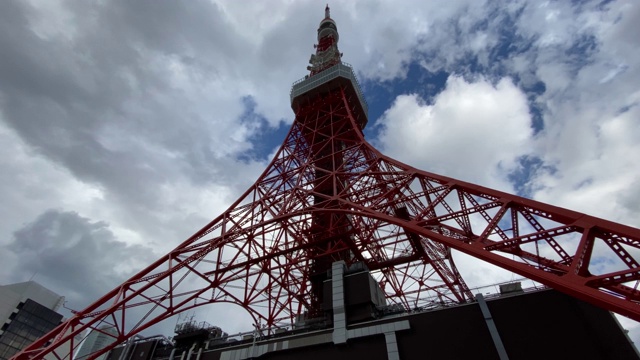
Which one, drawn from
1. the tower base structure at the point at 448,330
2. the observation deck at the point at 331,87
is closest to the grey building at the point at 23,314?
the tower base structure at the point at 448,330

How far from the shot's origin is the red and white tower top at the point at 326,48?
1235 inches

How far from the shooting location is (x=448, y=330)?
47.0 ft

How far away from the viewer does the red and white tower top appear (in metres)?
31.4

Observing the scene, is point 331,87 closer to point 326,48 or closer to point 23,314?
point 326,48

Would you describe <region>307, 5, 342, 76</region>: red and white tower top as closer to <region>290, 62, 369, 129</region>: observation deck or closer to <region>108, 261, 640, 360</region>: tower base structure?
<region>290, 62, 369, 129</region>: observation deck

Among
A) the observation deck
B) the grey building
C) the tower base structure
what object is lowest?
the tower base structure

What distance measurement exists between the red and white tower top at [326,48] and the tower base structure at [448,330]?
65.2 feet

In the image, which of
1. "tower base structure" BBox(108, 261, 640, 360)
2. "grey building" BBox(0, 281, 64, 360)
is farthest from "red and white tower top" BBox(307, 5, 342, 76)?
"grey building" BBox(0, 281, 64, 360)

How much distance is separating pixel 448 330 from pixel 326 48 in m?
28.6

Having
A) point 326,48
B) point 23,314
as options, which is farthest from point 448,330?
point 23,314

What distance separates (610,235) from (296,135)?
21.5 m

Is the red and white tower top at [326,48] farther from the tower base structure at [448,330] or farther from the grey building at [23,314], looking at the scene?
A: the grey building at [23,314]

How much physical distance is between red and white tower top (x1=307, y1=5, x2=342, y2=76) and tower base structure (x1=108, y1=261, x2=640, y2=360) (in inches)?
782

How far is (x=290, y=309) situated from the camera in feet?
76.2
